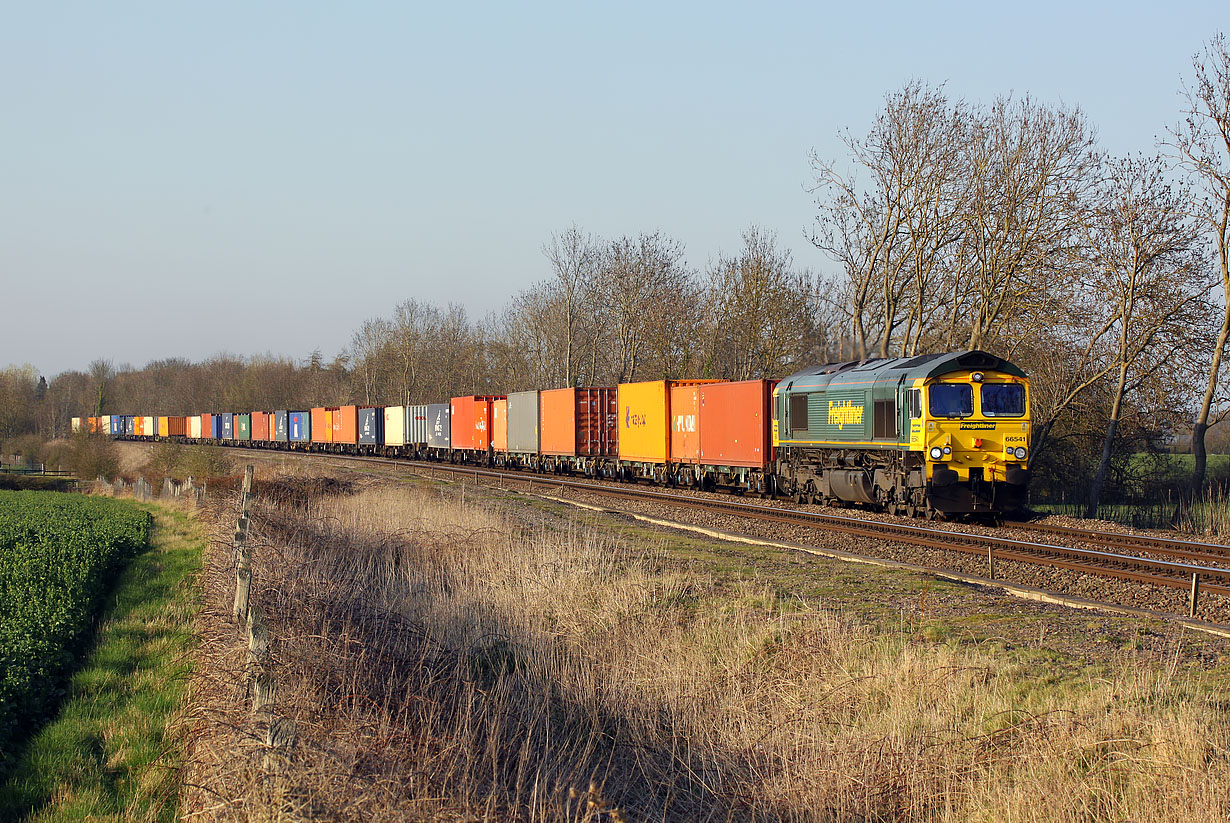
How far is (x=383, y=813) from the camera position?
4.28 metres

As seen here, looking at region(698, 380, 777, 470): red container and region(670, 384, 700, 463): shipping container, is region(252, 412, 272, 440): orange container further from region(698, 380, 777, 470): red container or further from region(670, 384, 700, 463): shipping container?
region(698, 380, 777, 470): red container

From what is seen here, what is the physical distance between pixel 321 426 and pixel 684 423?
45.5 meters

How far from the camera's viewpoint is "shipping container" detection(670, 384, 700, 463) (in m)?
29.6

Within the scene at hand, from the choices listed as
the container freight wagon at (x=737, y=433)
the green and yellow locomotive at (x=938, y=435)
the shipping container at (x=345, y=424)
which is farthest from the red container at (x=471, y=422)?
the green and yellow locomotive at (x=938, y=435)

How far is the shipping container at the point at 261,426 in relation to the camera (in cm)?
7688

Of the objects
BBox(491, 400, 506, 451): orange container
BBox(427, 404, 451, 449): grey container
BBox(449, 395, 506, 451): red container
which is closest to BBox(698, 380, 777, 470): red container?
BBox(491, 400, 506, 451): orange container

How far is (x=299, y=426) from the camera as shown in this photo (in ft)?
236

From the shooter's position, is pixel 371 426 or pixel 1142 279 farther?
pixel 371 426

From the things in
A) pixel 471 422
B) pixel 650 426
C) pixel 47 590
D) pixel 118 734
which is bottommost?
pixel 118 734

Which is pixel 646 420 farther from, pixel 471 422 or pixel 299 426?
pixel 299 426

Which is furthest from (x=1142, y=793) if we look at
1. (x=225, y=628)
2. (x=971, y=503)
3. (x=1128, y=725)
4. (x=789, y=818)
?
(x=971, y=503)

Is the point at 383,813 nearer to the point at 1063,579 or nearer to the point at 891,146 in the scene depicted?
the point at 1063,579

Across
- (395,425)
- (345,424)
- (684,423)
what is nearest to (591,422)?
(684,423)

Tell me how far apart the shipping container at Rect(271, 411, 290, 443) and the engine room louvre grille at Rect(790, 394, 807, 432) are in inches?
2252
